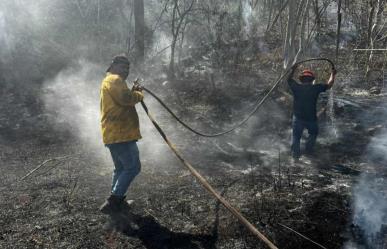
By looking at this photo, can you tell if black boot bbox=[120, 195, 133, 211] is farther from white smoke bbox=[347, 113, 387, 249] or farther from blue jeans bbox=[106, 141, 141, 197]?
white smoke bbox=[347, 113, 387, 249]

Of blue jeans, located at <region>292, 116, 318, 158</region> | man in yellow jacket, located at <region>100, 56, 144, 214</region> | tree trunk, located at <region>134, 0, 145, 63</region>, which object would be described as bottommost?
blue jeans, located at <region>292, 116, 318, 158</region>

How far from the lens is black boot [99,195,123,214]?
4699 millimetres

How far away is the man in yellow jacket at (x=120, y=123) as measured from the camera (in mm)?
4547

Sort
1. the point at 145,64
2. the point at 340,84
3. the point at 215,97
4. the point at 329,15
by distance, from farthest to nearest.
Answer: the point at 329,15
the point at 145,64
the point at 340,84
the point at 215,97

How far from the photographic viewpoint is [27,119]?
866 cm

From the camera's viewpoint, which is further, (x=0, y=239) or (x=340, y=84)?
(x=340, y=84)

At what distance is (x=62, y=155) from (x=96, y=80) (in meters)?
4.68

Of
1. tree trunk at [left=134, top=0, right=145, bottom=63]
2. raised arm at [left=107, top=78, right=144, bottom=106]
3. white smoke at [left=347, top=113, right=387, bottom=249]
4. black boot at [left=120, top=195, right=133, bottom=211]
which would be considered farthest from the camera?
tree trunk at [left=134, top=0, right=145, bottom=63]

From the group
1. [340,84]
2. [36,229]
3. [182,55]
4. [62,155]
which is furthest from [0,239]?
[182,55]

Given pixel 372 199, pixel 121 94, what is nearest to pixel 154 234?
pixel 121 94

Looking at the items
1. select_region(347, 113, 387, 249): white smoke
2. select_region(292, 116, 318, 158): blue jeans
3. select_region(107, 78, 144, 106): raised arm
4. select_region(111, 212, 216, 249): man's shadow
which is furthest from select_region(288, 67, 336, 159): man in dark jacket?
select_region(107, 78, 144, 106): raised arm

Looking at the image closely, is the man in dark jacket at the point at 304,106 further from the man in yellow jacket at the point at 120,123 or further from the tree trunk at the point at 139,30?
the tree trunk at the point at 139,30

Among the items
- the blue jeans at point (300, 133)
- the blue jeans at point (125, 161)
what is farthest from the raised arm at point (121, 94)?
the blue jeans at point (300, 133)

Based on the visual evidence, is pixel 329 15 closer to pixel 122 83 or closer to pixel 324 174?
pixel 324 174
